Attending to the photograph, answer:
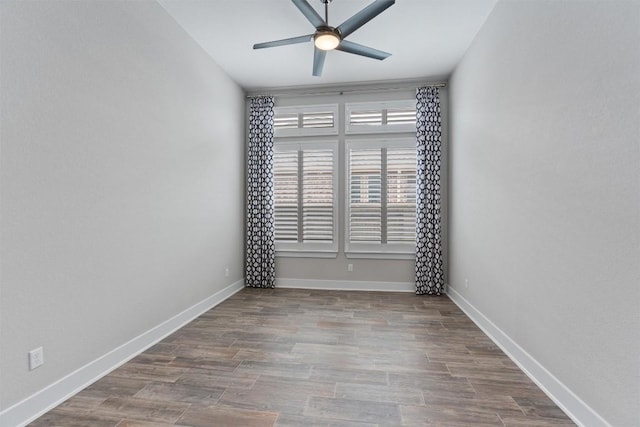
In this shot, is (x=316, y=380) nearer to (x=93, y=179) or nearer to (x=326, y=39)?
(x=93, y=179)

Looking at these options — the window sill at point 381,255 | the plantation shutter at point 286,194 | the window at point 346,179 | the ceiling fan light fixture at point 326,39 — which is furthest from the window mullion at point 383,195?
the ceiling fan light fixture at point 326,39

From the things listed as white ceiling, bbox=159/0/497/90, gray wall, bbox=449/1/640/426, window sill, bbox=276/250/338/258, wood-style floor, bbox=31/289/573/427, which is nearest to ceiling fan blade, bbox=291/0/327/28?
white ceiling, bbox=159/0/497/90

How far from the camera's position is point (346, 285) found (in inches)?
203

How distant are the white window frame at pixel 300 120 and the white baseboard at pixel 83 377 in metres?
3.03

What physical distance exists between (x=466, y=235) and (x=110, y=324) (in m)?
3.89

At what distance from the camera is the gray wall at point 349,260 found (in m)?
4.97

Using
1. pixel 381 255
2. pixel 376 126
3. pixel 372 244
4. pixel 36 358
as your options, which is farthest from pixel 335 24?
pixel 36 358

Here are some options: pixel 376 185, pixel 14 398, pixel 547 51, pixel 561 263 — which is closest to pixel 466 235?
pixel 376 185

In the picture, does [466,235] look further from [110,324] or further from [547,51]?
[110,324]

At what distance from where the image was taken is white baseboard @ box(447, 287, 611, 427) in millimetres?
1823

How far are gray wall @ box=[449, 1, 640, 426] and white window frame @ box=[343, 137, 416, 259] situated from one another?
1594 millimetres

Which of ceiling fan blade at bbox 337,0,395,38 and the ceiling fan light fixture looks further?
the ceiling fan light fixture

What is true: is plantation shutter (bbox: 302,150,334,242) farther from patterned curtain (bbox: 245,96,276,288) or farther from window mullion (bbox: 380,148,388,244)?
window mullion (bbox: 380,148,388,244)

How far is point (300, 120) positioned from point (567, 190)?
13.1 feet
